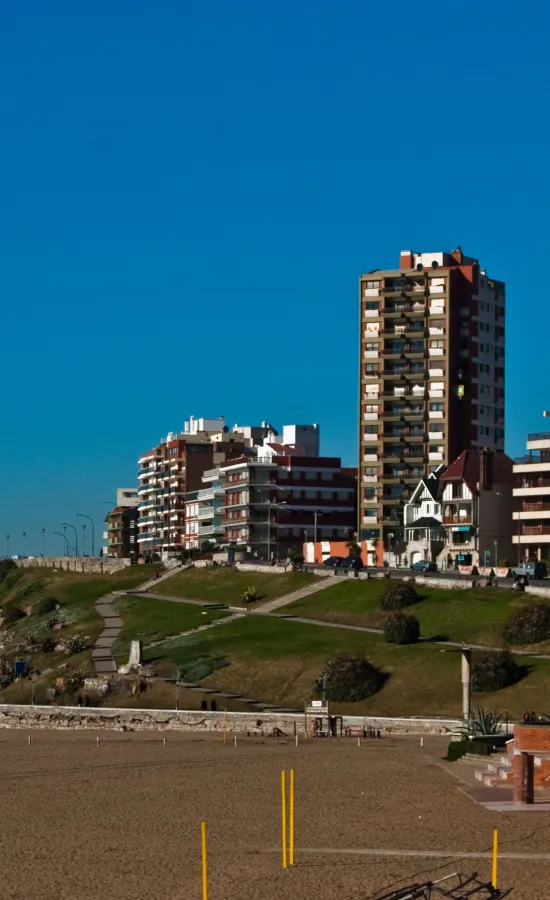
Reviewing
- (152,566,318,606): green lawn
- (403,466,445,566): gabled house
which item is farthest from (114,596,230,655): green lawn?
(403,466,445,566): gabled house

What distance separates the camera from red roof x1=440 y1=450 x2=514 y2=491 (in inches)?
5369

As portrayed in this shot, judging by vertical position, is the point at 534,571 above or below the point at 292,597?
above

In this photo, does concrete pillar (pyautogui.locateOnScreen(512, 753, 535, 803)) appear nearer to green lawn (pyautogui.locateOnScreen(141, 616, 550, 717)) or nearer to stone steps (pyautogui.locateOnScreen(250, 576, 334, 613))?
green lawn (pyautogui.locateOnScreen(141, 616, 550, 717))

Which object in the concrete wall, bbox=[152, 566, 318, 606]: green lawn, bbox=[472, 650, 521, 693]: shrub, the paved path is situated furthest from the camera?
bbox=[152, 566, 318, 606]: green lawn

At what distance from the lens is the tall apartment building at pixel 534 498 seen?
4956 inches

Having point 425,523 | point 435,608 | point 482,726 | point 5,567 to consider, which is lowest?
point 482,726

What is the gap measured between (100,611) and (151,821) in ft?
273

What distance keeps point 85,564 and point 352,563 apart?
50.9 m

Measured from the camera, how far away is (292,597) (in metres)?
110

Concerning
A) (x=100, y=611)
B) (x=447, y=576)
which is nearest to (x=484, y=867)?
(x=447, y=576)

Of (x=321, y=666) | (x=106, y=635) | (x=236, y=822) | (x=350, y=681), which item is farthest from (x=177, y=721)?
(x=106, y=635)

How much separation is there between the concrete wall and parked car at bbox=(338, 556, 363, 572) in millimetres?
41179

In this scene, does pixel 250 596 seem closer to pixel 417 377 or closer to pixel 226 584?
pixel 226 584

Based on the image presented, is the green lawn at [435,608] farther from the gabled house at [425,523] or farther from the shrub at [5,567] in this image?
the shrub at [5,567]
